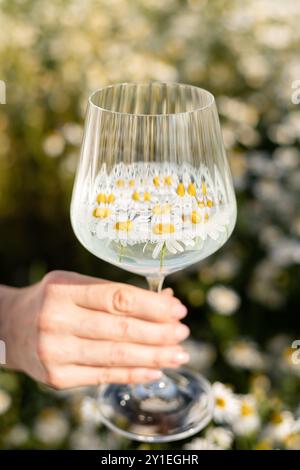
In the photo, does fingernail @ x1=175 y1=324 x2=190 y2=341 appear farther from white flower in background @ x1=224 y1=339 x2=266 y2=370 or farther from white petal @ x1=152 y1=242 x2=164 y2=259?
white flower in background @ x1=224 y1=339 x2=266 y2=370

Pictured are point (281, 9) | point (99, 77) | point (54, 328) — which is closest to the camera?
point (54, 328)

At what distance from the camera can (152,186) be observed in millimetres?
882

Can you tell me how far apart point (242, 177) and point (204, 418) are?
2.14ft

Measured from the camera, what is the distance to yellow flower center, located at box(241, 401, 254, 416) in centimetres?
102

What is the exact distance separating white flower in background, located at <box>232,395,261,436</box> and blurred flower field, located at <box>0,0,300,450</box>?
137 millimetres

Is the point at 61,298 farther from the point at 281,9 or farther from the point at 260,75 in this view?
the point at 281,9

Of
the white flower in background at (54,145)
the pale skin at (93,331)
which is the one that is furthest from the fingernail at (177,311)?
the white flower in background at (54,145)

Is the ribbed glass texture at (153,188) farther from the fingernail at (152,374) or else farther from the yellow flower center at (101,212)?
the fingernail at (152,374)

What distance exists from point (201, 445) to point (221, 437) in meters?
0.03

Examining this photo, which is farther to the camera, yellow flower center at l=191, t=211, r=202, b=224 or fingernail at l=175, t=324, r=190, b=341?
fingernail at l=175, t=324, r=190, b=341

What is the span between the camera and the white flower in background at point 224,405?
1.04 meters

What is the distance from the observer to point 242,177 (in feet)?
5.03

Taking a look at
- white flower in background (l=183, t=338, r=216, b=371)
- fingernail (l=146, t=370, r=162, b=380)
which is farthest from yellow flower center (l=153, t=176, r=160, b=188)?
white flower in background (l=183, t=338, r=216, b=371)
